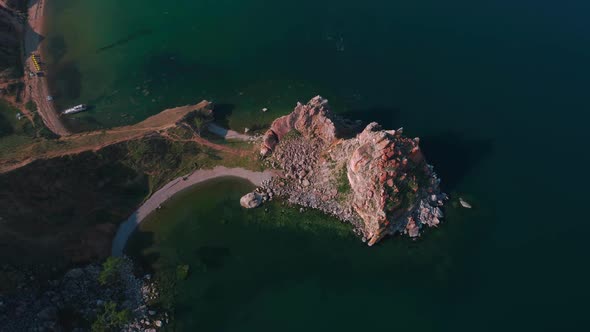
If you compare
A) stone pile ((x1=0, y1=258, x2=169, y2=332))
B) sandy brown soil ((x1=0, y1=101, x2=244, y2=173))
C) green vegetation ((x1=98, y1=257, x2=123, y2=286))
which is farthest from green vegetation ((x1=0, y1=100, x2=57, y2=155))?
green vegetation ((x1=98, y1=257, x2=123, y2=286))

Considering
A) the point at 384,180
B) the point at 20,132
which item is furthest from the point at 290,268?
the point at 20,132

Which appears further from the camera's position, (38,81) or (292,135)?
(38,81)

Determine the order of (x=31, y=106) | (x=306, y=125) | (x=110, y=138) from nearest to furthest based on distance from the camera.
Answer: (x=110, y=138) → (x=306, y=125) → (x=31, y=106)

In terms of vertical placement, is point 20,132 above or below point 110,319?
above

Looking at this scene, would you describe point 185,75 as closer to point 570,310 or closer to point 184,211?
point 184,211

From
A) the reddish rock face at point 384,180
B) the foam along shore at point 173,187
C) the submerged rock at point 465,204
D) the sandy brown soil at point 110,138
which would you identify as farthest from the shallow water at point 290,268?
the sandy brown soil at point 110,138

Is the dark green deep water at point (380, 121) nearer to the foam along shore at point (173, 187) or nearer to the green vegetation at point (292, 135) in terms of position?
the foam along shore at point (173, 187)

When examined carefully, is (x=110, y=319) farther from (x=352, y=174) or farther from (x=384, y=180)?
(x=384, y=180)

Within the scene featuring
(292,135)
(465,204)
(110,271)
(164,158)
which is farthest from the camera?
(164,158)

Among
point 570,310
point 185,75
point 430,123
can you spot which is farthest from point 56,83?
point 570,310
